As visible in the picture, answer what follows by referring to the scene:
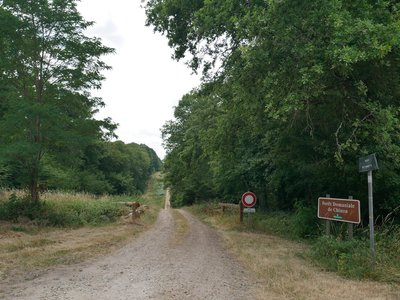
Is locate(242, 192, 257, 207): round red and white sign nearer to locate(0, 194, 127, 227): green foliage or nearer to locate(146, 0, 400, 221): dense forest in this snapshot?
locate(146, 0, 400, 221): dense forest

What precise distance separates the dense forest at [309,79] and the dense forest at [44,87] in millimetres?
3443

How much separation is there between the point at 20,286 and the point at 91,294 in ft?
4.60

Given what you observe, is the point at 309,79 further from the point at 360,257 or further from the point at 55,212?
the point at 55,212

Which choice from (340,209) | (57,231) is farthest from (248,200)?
(57,231)

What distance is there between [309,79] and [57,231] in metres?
10.4

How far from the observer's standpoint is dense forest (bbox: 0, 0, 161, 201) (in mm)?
14602

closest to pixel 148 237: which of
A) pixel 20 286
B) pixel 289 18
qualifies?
pixel 20 286

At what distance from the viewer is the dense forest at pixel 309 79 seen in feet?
Result: 28.7

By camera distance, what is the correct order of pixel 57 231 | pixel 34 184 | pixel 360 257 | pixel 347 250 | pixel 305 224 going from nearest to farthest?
pixel 360 257, pixel 347 250, pixel 57 231, pixel 305 224, pixel 34 184

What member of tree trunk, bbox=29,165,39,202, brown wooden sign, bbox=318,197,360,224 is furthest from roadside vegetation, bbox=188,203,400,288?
tree trunk, bbox=29,165,39,202

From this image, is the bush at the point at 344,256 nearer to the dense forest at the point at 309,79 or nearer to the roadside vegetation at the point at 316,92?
the roadside vegetation at the point at 316,92

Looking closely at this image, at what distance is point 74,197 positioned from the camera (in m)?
20.2

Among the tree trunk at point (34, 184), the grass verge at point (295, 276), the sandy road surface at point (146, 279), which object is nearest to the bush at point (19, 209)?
the tree trunk at point (34, 184)

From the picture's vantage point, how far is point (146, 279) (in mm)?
7195
